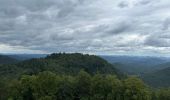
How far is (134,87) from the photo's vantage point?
3132 inches

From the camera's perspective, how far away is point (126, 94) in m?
79.1

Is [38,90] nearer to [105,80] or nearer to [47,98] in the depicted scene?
[47,98]

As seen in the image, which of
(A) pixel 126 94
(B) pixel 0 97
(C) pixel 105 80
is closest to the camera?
(A) pixel 126 94

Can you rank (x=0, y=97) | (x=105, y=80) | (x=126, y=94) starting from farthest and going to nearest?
(x=0, y=97), (x=105, y=80), (x=126, y=94)

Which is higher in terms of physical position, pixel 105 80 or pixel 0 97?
pixel 105 80

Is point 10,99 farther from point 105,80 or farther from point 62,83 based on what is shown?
point 105,80

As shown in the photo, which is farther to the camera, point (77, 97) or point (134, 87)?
point (77, 97)

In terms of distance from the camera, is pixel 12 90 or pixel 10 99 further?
pixel 12 90

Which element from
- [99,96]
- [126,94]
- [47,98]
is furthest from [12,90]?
[126,94]

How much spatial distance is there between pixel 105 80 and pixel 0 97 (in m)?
36.8

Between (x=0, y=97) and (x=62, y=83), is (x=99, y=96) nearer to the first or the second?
(x=62, y=83)

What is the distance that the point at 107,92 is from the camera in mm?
83500

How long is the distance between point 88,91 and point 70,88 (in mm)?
5205

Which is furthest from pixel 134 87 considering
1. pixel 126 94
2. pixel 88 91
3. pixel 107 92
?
pixel 88 91
